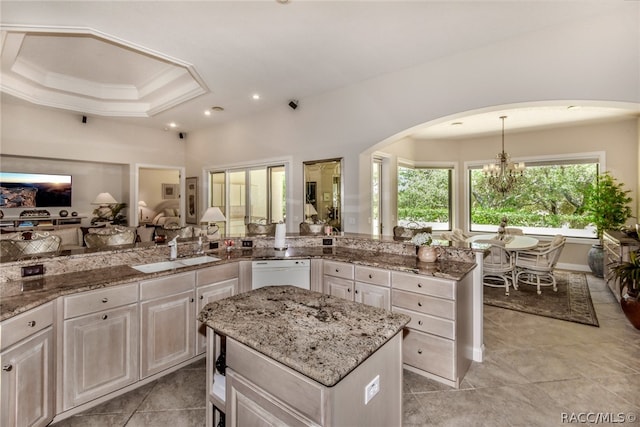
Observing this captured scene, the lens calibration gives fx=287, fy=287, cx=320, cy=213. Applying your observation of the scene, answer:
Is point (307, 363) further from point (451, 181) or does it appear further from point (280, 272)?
point (451, 181)

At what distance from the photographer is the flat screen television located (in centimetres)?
589

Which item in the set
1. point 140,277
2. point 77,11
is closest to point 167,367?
point 140,277

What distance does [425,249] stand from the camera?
2.91 meters

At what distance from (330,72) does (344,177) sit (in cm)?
162

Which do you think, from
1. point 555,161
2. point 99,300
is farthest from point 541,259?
point 99,300

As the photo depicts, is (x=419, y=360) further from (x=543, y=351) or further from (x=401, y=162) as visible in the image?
(x=401, y=162)

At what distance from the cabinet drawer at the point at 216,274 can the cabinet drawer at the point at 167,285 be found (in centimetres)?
7

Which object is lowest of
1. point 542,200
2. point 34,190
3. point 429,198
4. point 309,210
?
point 309,210

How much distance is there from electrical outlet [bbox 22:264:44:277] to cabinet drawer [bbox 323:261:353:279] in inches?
97.2

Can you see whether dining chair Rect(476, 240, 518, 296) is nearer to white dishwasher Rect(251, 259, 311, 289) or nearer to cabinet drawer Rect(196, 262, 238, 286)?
white dishwasher Rect(251, 259, 311, 289)

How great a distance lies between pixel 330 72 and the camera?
4223 mm

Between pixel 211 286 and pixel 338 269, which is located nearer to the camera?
pixel 211 286

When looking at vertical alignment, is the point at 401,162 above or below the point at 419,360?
above

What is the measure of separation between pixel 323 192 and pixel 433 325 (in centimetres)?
322
